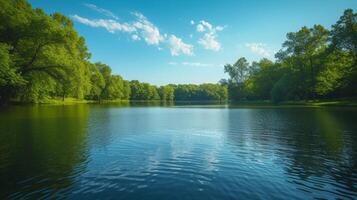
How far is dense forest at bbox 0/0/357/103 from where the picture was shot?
35.1 m

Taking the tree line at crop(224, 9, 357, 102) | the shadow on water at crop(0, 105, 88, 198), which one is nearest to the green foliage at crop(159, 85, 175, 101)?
the tree line at crop(224, 9, 357, 102)

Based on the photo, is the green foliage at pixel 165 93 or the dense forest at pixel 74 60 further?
the green foliage at pixel 165 93

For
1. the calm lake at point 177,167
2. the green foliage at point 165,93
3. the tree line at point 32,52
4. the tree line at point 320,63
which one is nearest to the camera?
the calm lake at point 177,167

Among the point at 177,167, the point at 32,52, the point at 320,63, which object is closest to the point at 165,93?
the point at 320,63

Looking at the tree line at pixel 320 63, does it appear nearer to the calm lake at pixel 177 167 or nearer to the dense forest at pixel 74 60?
the dense forest at pixel 74 60

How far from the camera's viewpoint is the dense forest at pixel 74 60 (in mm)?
35094

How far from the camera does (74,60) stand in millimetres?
42125

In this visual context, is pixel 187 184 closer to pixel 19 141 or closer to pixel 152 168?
pixel 152 168

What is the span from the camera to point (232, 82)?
11731 centimetres

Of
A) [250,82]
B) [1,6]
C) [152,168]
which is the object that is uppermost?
[1,6]

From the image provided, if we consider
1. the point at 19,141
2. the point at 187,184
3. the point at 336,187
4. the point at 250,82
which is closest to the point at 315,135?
the point at 336,187

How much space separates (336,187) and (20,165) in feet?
42.1

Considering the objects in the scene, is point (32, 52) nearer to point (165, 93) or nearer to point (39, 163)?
point (39, 163)

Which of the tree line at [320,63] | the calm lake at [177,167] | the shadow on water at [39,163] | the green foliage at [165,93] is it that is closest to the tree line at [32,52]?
the shadow on water at [39,163]
